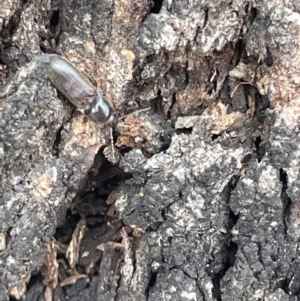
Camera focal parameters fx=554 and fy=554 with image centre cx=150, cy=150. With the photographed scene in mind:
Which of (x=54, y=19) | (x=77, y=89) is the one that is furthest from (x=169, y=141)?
(x=54, y=19)

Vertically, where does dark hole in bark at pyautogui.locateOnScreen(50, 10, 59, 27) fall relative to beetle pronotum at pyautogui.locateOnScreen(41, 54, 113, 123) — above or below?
above

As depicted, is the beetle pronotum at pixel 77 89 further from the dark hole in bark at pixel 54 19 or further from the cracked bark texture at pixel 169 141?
the dark hole in bark at pixel 54 19

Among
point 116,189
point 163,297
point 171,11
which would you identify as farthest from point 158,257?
point 171,11

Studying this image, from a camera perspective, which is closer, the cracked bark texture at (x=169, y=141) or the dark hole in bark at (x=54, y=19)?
the cracked bark texture at (x=169, y=141)

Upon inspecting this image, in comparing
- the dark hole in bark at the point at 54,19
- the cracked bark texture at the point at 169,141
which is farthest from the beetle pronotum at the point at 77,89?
the dark hole in bark at the point at 54,19

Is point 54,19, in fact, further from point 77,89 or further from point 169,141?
point 169,141

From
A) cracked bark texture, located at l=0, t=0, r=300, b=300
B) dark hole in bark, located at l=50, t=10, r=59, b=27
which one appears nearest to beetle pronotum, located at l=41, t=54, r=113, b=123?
cracked bark texture, located at l=0, t=0, r=300, b=300

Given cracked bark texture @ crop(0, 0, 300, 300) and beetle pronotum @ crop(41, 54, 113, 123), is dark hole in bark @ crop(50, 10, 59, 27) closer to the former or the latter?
cracked bark texture @ crop(0, 0, 300, 300)
